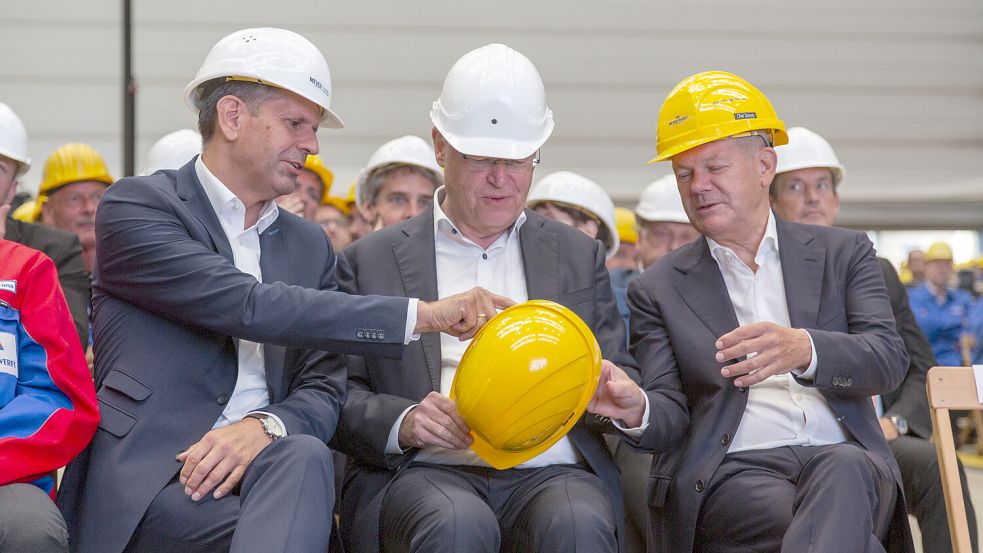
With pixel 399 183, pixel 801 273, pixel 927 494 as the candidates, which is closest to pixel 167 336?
pixel 801 273

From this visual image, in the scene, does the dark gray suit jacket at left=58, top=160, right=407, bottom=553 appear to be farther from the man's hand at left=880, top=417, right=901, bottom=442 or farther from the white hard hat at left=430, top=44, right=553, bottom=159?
the man's hand at left=880, top=417, right=901, bottom=442

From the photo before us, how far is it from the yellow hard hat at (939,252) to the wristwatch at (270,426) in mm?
10800

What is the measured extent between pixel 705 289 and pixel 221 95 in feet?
5.01

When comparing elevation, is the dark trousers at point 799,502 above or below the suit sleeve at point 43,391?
below

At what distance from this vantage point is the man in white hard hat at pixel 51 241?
12.9ft

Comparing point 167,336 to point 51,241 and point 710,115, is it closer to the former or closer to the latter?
point 710,115

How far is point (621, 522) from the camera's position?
295 cm

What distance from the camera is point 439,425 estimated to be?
9.21 ft

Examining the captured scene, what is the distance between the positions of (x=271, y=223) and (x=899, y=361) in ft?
6.08

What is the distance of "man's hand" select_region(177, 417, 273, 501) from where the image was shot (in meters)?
2.54

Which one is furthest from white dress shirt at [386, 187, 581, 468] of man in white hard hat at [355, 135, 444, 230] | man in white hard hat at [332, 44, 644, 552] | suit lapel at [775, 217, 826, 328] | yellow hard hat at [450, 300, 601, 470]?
man in white hard hat at [355, 135, 444, 230]

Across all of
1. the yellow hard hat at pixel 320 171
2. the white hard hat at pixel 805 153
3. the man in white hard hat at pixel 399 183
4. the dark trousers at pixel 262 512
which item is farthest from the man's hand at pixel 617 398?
the yellow hard hat at pixel 320 171

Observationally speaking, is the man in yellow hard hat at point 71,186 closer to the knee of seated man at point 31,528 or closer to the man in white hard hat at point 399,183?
the man in white hard hat at point 399,183

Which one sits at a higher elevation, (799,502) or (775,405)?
(775,405)
